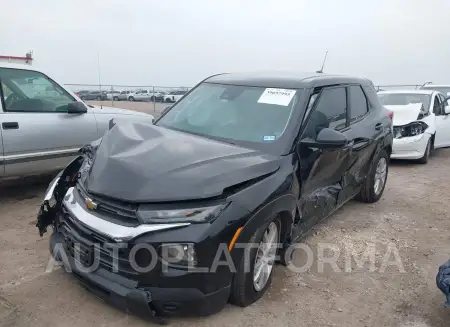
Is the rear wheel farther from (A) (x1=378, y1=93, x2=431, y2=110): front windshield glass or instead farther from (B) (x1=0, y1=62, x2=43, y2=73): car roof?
(B) (x1=0, y1=62, x2=43, y2=73): car roof

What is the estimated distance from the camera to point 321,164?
3.69 metres

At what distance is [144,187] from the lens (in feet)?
8.55

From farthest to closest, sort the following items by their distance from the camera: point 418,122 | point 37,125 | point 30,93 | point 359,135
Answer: point 418,122
point 30,93
point 37,125
point 359,135

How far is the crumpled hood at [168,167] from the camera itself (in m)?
2.61

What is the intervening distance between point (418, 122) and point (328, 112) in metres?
5.51

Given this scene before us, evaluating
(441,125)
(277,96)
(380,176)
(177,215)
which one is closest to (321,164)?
(277,96)

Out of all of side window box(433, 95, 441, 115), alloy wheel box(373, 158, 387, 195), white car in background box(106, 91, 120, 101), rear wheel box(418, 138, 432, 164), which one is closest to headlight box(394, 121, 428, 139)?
rear wheel box(418, 138, 432, 164)

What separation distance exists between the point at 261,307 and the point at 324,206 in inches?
53.7

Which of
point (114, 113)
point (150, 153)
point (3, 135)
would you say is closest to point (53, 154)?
point (3, 135)

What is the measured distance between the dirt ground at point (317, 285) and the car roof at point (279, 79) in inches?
64.5

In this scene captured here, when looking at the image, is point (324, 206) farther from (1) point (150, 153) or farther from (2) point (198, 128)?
(1) point (150, 153)

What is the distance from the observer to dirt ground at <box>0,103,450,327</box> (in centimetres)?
287

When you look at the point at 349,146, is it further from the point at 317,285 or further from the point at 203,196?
the point at 203,196

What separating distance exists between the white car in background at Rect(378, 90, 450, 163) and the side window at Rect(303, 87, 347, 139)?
472cm
